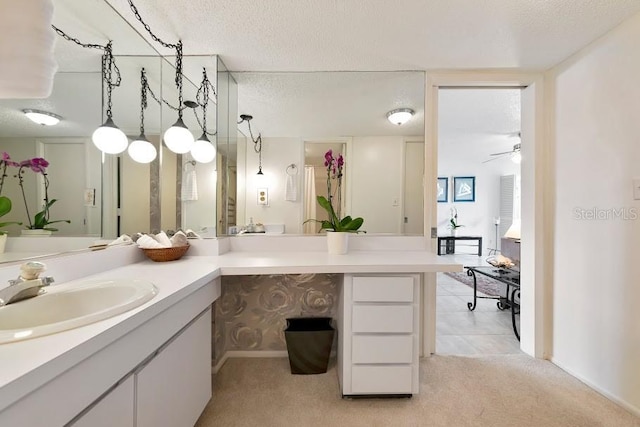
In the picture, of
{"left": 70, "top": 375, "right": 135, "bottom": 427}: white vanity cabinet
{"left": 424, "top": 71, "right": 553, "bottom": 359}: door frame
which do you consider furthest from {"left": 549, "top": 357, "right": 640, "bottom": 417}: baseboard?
{"left": 70, "top": 375, "right": 135, "bottom": 427}: white vanity cabinet

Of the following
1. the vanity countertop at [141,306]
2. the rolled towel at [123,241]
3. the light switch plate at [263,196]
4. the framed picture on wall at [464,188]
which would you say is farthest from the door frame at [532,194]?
the framed picture on wall at [464,188]

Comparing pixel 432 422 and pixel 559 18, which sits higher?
A: pixel 559 18

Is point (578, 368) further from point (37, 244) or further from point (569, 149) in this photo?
point (37, 244)

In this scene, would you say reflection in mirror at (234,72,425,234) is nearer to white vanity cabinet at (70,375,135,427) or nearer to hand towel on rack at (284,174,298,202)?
hand towel on rack at (284,174,298,202)

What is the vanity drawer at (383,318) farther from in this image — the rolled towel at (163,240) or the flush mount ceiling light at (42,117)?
the flush mount ceiling light at (42,117)

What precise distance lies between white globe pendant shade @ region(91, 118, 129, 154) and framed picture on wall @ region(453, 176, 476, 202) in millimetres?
6594

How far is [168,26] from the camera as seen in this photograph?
4.88 ft

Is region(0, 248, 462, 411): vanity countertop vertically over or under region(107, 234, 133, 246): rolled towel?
under

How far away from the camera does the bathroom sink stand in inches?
25.9

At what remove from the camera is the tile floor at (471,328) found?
6.97 feet

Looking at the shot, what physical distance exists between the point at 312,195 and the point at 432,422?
152 cm

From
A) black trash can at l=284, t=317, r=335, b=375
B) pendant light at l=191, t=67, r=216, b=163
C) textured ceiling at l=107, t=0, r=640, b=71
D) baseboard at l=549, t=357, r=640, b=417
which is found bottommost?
baseboard at l=549, t=357, r=640, b=417

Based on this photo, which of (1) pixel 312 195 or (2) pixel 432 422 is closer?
(2) pixel 432 422

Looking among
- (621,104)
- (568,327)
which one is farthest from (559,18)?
(568,327)
